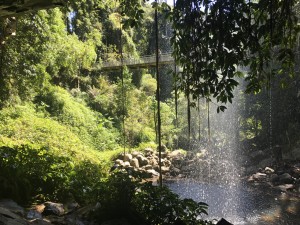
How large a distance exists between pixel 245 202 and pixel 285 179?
10.4 ft

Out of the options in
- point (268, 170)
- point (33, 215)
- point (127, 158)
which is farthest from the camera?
point (127, 158)

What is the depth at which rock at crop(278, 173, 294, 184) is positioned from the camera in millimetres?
12414

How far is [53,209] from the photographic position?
4.04m

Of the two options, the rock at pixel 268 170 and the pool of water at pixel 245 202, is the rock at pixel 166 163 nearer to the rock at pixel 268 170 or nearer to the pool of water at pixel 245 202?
the pool of water at pixel 245 202

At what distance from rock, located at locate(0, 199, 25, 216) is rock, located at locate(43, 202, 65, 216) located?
312 mm

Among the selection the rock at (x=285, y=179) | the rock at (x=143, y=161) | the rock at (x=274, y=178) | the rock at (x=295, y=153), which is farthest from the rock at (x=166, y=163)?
the rock at (x=295, y=153)

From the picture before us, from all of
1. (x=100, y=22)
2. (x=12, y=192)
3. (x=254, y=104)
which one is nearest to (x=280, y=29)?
(x=12, y=192)

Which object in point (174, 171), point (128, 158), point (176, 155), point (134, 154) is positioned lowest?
point (174, 171)

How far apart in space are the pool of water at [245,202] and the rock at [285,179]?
823 millimetres

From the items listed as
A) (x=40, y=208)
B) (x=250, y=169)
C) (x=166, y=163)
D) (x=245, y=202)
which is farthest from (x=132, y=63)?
(x=40, y=208)

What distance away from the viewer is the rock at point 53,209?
3.99 metres

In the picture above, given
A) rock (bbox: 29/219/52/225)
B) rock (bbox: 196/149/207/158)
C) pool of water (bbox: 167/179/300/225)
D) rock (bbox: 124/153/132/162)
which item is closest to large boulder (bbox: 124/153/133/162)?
A: rock (bbox: 124/153/132/162)

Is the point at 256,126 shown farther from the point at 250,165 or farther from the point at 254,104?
the point at 250,165

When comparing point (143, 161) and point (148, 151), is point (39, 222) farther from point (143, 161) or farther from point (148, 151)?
point (148, 151)
